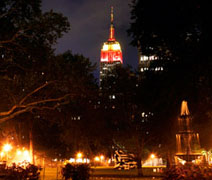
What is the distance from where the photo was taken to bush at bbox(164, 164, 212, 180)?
30.3 feet

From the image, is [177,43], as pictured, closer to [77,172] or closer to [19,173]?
[19,173]

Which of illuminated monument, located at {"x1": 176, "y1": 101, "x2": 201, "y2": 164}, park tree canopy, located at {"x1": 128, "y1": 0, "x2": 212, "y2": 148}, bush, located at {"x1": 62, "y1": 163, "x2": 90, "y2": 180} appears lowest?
bush, located at {"x1": 62, "y1": 163, "x2": 90, "y2": 180}

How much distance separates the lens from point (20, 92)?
62.0 feet

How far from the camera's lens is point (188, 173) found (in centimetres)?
962

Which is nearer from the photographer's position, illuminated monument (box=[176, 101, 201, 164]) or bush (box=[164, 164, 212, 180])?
bush (box=[164, 164, 212, 180])

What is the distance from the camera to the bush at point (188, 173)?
9227 mm

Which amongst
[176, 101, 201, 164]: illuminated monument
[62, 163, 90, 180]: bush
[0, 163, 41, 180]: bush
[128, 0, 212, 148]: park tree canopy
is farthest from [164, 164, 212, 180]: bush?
[176, 101, 201, 164]: illuminated monument

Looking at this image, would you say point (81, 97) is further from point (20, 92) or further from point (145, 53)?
point (145, 53)

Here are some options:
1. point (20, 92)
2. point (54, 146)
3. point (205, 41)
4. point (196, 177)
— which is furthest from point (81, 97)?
point (54, 146)

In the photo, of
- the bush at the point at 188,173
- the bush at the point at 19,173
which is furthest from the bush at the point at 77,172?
the bush at the point at 188,173

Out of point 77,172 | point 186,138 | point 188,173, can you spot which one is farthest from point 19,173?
point 186,138

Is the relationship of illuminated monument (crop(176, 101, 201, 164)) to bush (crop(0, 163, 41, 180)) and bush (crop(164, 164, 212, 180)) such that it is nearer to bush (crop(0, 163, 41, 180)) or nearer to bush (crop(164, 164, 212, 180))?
bush (crop(164, 164, 212, 180))

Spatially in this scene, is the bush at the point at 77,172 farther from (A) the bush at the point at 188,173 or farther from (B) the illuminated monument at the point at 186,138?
(A) the bush at the point at 188,173

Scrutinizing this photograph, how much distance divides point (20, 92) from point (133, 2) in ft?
30.7
